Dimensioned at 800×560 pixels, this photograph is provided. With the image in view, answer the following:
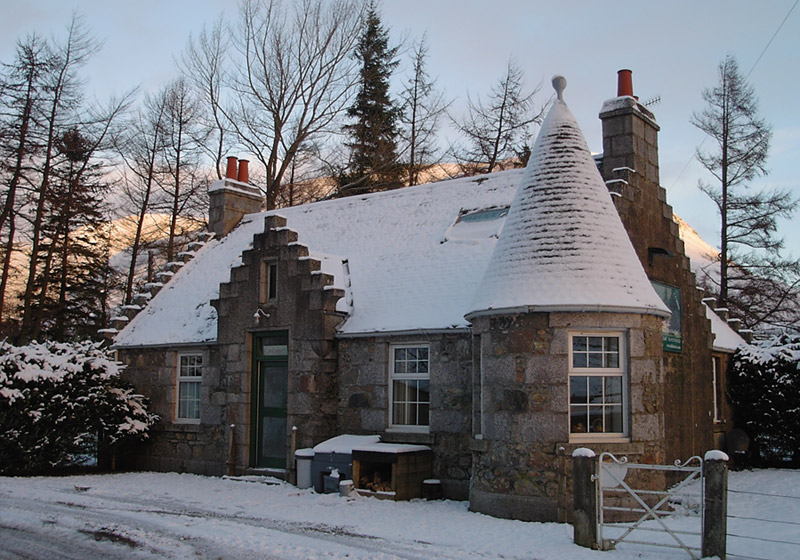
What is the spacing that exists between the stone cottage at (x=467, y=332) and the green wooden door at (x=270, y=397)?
0.04 meters

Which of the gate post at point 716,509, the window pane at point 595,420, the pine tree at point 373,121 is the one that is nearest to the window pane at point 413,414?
the window pane at point 595,420

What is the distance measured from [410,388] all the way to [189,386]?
6.36m

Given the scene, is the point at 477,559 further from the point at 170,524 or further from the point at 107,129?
the point at 107,129

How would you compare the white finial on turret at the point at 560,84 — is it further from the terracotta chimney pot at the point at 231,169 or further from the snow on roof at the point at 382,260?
the terracotta chimney pot at the point at 231,169

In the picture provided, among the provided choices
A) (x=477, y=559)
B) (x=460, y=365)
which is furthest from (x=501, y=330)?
(x=477, y=559)

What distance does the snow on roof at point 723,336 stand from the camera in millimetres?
17844

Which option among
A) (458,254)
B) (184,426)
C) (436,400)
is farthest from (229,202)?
(436,400)

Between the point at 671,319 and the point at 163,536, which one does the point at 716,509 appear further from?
the point at 671,319

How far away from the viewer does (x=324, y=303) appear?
14836 mm

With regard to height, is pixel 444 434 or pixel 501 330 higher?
pixel 501 330

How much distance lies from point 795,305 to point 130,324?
2206cm

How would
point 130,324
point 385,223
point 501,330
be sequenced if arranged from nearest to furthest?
1. point 501,330
2. point 385,223
3. point 130,324

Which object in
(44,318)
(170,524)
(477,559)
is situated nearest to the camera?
(477,559)

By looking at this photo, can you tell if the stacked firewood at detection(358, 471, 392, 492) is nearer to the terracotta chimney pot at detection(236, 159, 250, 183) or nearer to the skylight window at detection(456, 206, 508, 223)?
the skylight window at detection(456, 206, 508, 223)
